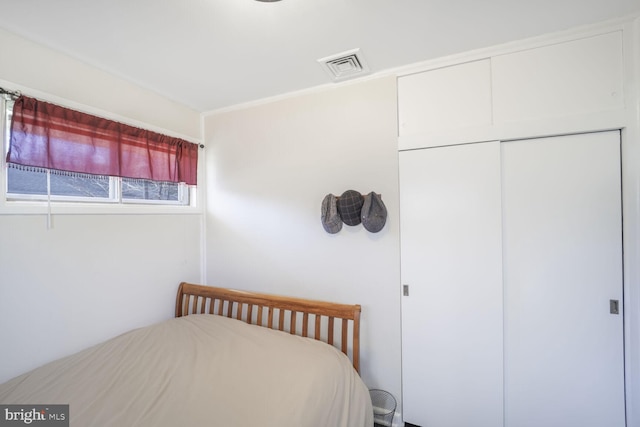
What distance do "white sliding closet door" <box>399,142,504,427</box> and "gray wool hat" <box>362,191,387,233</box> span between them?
16cm

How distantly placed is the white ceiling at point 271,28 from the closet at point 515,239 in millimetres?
179

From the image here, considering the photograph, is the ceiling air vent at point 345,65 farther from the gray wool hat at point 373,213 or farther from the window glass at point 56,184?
the window glass at point 56,184

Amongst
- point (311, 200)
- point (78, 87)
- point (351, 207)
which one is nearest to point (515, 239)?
point (351, 207)

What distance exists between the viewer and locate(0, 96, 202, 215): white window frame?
144cm

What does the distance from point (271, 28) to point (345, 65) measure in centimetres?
57

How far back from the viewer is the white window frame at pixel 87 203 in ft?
4.71

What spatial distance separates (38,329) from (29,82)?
1.49 m

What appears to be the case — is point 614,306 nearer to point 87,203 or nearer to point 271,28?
point 271,28

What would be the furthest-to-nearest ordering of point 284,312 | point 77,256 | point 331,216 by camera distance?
1. point 284,312
2. point 331,216
3. point 77,256

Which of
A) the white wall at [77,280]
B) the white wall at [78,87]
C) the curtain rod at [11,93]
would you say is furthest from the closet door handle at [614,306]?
the curtain rod at [11,93]

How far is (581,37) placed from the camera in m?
1.43

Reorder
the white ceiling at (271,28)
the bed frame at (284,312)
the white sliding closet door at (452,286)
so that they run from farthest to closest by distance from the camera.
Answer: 1. the bed frame at (284,312)
2. the white sliding closet door at (452,286)
3. the white ceiling at (271,28)

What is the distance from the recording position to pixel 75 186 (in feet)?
5.76

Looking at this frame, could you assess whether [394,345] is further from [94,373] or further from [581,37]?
[581,37]
